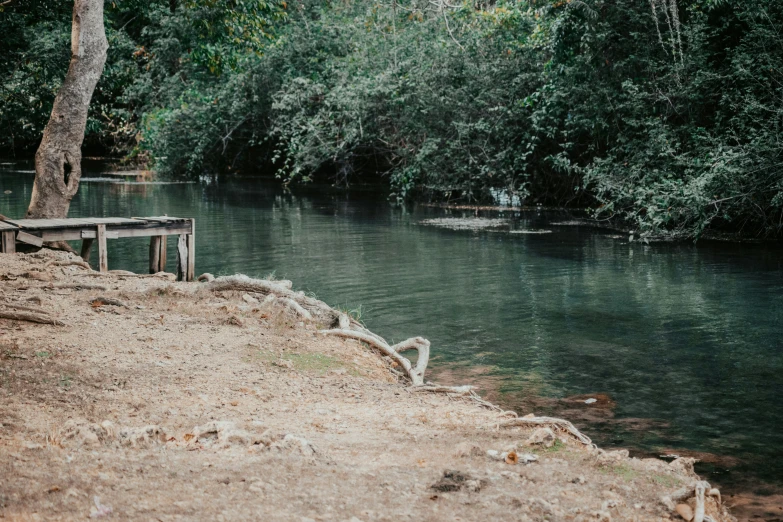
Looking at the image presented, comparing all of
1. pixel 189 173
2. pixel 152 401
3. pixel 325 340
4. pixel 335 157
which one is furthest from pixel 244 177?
pixel 152 401

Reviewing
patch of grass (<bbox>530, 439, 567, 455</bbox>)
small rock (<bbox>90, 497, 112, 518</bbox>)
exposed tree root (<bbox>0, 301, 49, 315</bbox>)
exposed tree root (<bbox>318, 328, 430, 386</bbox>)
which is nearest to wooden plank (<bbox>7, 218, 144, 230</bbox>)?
exposed tree root (<bbox>0, 301, 49, 315</bbox>)

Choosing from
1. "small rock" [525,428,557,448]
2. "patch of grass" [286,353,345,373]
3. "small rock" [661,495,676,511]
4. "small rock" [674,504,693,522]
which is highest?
"patch of grass" [286,353,345,373]

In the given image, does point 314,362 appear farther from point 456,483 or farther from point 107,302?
point 456,483

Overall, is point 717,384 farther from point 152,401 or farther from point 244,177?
point 244,177

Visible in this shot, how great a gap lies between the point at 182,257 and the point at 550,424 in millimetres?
8064

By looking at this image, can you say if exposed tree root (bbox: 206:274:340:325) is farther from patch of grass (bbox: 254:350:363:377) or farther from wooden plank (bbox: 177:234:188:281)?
wooden plank (bbox: 177:234:188:281)

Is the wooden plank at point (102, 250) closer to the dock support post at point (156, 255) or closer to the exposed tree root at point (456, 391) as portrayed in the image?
the dock support post at point (156, 255)

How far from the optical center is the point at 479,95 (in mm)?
23484

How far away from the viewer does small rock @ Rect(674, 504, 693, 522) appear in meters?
4.60

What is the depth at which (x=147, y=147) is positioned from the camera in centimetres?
3538

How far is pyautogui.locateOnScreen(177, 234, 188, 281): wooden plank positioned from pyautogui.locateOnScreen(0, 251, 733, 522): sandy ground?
462 cm

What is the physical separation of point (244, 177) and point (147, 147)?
13.1ft

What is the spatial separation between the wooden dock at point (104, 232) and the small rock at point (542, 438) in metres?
7.90

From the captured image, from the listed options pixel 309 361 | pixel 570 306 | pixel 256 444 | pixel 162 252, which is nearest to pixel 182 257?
pixel 162 252
